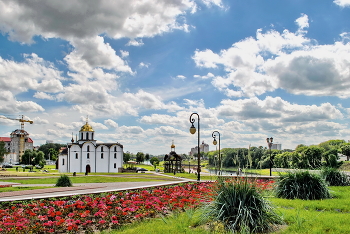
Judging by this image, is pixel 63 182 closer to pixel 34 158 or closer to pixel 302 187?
pixel 302 187

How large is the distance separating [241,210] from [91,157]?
57.3 metres

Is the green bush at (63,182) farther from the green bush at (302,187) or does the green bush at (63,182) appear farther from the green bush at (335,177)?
the green bush at (335,177)

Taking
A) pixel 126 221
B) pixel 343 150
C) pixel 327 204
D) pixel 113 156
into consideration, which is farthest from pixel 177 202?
pixel 343 150

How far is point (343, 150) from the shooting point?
213 feet

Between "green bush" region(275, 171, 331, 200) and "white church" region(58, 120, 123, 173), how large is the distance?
2019 inches

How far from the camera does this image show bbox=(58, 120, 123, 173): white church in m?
58.8

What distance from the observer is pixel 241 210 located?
6137 mm

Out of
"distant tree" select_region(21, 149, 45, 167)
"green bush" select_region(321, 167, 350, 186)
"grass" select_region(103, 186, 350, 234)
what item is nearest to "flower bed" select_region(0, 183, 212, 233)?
"grass" select_region(103, 186, 350, 234)

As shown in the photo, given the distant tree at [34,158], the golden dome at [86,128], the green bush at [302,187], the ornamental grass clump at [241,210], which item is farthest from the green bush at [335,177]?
the distant tree at [34,158]

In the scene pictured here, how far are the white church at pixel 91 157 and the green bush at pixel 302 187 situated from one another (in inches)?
2019

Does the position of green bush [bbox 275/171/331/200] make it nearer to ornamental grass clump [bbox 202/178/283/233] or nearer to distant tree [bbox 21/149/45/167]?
ornamental grass clump [bbox 202/178/283/233]

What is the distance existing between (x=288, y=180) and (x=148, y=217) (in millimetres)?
6009

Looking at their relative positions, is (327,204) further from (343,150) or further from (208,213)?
(343,150)

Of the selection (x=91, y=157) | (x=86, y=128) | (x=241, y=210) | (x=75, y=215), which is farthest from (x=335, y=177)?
(x=86, y=128)
